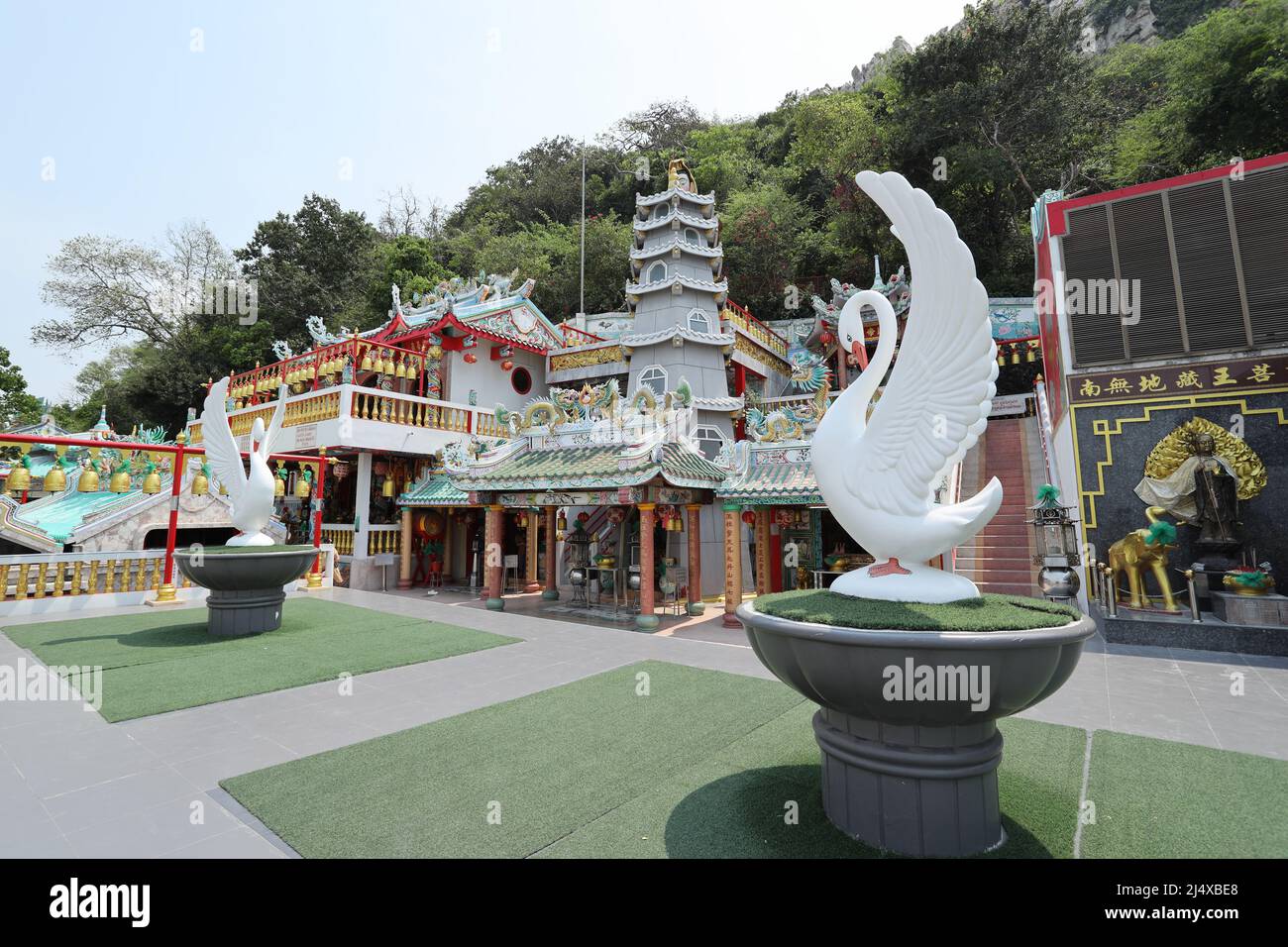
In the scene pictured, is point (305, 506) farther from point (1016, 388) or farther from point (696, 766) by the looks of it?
point (1016, 388)

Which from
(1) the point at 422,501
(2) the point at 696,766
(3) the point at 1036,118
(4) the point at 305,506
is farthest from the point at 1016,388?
(4) the point at 305,506

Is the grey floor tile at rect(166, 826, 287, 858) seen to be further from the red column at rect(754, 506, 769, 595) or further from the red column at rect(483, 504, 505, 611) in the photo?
the red column at rect(754, 506, 769, 595)

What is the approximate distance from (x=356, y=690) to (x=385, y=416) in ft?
34.6

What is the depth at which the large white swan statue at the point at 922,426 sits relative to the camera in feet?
10.9

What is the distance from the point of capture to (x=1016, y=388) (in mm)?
20328

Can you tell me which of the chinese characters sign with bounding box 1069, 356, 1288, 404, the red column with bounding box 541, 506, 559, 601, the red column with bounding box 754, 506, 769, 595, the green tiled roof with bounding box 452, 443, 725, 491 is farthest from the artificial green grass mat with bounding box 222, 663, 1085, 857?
the red column with bounding box 541, 506, 559, 601

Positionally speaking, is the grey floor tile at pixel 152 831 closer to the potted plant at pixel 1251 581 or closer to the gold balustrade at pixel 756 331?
the potted plant at pixel 1251 581

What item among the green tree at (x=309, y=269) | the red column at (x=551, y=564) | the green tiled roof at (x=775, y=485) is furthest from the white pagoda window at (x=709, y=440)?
the green tree at (x=309, y=269)

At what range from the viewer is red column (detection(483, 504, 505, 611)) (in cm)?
1171

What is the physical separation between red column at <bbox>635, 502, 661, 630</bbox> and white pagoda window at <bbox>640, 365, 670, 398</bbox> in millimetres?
5116

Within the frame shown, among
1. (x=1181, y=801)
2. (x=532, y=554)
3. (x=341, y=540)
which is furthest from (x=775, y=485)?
(x=341, y=540)

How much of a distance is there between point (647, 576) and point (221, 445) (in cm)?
699

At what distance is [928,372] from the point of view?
3453 millimetres

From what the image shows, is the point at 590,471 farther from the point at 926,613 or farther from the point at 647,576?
the point at 926,613
